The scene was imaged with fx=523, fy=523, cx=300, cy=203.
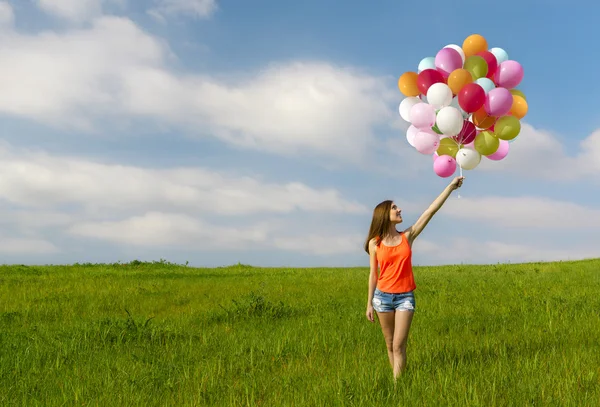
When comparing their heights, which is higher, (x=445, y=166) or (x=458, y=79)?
(x=458, y=79)

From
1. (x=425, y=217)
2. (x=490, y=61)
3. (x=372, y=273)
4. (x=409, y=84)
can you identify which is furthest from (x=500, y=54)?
(x=372, y=273)

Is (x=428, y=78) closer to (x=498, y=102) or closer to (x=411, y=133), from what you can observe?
(x=411, y=133)

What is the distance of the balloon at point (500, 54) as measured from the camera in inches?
359

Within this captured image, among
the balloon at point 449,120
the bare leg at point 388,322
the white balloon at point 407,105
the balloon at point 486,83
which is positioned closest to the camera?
the bare leg at point 388,322

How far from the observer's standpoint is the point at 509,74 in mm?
8625

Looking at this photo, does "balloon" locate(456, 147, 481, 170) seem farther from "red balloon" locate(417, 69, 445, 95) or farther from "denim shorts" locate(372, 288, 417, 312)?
"denim shorts" locate(372, 288, 417, 312)

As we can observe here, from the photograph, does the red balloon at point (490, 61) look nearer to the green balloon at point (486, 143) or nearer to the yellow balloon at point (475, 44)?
the yellow balloon at point (475, 44)

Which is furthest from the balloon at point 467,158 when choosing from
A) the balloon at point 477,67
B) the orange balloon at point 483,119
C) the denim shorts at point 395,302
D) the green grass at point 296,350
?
the denim shorts at point 395,302

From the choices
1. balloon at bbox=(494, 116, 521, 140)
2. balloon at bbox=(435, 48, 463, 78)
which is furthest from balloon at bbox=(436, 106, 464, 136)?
balloon at bbox=(435, 48, 463, 78)

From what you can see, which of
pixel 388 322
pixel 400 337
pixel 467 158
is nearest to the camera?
pixel 400 337

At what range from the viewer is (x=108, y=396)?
6.14m

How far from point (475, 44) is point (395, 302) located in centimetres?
516

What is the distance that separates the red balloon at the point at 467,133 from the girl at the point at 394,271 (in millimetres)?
2272

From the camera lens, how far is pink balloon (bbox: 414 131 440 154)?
8188 millimetres
